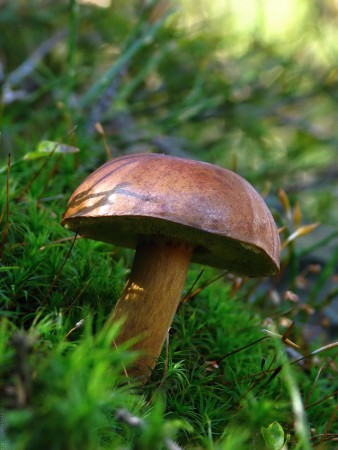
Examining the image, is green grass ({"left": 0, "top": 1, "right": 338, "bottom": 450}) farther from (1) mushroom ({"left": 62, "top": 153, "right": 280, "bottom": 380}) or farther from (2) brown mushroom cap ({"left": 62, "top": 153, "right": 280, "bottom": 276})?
(2) brown mushroom cap ({"left": 62, "top": 153, "right": 280, "bottom": 276})

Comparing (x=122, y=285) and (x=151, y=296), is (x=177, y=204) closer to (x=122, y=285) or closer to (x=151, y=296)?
(x=151, y=296)

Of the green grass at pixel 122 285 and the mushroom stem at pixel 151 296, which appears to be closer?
the green grass at pixel 122 285

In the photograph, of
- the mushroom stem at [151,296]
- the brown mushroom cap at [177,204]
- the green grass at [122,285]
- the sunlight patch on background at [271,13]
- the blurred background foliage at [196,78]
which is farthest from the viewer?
the sunlight patch on background at [271,13]

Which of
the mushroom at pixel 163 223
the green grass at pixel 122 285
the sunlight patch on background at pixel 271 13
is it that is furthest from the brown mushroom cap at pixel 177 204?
the sunlight patch on background at pixel 271 13

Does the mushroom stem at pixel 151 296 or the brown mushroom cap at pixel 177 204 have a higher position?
the brown mushroom cap at pixel 177 204

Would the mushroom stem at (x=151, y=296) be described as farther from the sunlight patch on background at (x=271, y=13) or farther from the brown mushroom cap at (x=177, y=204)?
the sunlight patch on background at (x=271, y=13)

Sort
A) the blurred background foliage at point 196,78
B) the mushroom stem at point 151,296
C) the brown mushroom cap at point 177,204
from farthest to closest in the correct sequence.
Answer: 1. the blurred background foliage at point 196,78
2. the mushroom stem at point 151,296
3. the brown mushroom cap at point 177,204

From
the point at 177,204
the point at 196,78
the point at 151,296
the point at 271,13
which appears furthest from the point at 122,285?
the point at 271,13

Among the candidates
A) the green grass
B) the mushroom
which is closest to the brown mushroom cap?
the mushroom
